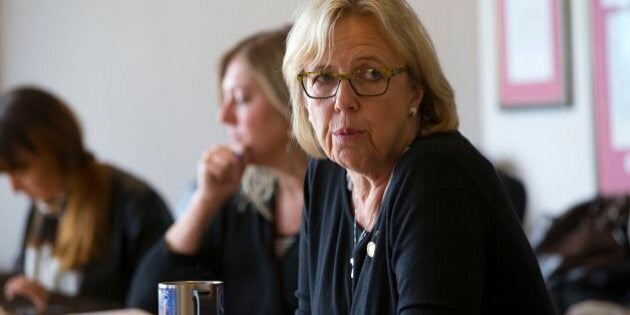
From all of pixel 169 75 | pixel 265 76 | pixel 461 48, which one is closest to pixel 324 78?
pixel 265 76

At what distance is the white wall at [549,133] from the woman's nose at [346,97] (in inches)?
98.6

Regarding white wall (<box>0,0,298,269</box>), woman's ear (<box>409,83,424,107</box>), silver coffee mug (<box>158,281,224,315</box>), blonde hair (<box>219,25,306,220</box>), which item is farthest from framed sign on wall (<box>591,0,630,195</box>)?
silver coffee mug (<box>158,281,224,315</box>)

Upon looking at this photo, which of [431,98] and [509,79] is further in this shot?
[509,79]

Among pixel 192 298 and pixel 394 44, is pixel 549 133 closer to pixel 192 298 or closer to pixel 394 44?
pixel 394 44

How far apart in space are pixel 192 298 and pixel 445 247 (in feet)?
0.98

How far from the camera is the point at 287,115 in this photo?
2342mm

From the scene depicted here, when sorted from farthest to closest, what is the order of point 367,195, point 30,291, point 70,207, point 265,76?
point 70,207, point 30,291, point 265,76, point 367,195

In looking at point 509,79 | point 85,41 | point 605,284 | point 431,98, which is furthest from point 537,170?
point 431,98

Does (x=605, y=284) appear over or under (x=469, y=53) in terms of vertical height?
under

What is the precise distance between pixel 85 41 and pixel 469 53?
1.84 metres

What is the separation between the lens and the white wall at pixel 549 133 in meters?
3.74

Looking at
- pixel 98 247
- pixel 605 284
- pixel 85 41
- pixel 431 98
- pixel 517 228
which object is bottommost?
pixel 605 284

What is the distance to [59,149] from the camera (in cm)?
293

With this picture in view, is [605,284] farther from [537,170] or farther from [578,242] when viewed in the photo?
[537,170]
